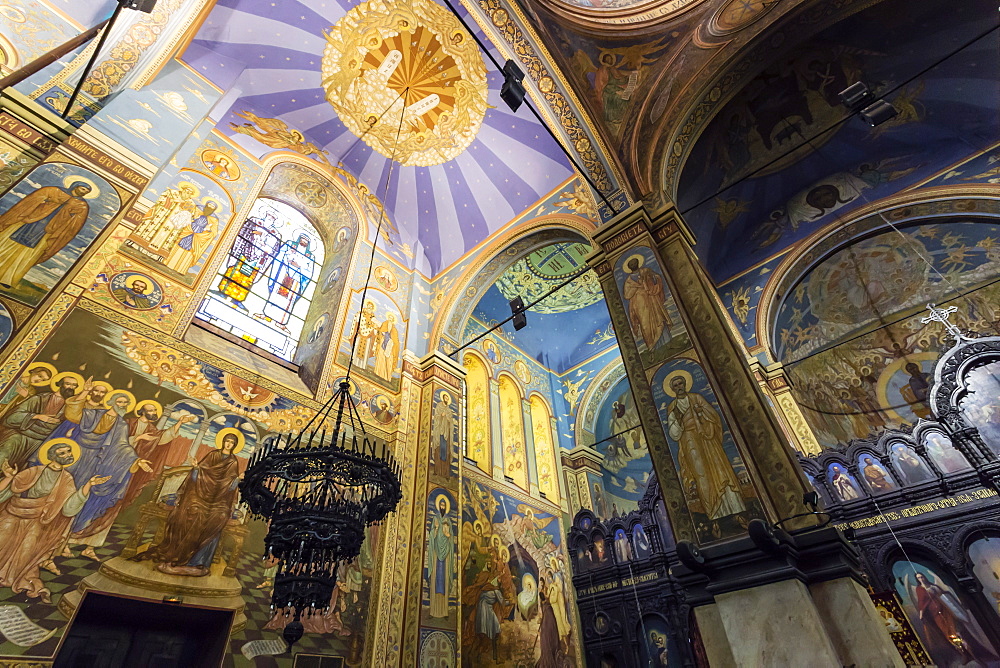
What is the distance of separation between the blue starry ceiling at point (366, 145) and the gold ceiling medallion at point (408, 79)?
0.51ft

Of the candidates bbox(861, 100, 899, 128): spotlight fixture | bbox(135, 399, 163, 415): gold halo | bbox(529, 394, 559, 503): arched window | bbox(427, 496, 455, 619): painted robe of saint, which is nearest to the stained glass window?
bbox(135, 399, 163, 415): gold halo

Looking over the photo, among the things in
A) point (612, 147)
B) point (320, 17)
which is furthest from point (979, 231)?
point (320, 17)

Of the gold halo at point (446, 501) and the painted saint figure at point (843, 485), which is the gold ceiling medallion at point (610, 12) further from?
the painted saint figure at point (843, 485)

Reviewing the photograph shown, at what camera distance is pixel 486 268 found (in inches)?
362

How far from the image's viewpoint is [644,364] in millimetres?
5434

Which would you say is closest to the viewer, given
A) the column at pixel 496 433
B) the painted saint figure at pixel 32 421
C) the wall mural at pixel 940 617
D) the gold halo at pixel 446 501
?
the painted saint figure at pixel 32 421

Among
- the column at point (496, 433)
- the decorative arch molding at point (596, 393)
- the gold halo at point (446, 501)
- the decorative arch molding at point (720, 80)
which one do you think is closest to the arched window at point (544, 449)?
the decorative arch molding at point (596, 393)

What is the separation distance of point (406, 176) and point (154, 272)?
189 inches

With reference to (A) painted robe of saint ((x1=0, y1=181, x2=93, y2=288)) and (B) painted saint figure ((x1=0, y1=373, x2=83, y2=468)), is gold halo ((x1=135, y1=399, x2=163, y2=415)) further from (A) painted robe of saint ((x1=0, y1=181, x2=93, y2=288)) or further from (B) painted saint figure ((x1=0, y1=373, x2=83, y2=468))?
(A) painted robe of saint ((x1=0, y1=181, x2=93, y2=288))

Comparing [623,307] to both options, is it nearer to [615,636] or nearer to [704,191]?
[704,191]

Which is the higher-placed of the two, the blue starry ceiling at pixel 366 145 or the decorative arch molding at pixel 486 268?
the blue starry ceiling at pixel 366 145

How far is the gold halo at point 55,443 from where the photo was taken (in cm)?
416

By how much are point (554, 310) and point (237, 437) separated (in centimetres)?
799

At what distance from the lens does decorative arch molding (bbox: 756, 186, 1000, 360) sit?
27.3 ft
